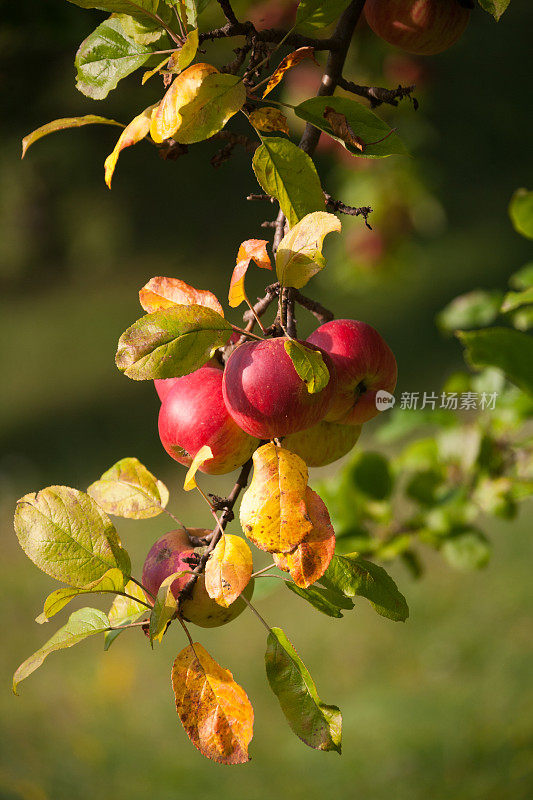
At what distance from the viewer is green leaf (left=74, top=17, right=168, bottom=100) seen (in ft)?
1.48

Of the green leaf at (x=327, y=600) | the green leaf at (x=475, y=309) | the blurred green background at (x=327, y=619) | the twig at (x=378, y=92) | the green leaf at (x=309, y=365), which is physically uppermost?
the twig at (x=378, y=92)

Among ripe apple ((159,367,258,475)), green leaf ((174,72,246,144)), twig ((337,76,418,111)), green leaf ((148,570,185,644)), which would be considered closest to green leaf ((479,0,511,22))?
twig ((337,76,418,111))

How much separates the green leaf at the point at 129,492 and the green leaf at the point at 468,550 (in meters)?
0.44

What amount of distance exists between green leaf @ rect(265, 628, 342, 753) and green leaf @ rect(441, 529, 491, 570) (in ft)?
1.43

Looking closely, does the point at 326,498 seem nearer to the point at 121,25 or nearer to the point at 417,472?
the point at 417,472

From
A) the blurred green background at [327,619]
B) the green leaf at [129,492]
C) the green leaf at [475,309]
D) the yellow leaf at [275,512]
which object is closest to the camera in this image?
the yellow leaf at [275,512]

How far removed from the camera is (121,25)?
17.6 inches

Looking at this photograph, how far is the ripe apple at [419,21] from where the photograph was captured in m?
0.52

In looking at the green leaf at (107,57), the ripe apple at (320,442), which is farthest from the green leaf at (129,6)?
the ripe apple at (320,442)

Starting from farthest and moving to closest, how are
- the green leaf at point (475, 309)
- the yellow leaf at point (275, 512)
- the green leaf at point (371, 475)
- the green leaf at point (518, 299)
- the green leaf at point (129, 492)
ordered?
1. the green leaf at point (475, 309)
2. the green leaf at point (371, 475)
3. the green leaf at point (518, 299)
4. the green leaf at point (129, 492)
5. the yellow leaf at point (275, 512)

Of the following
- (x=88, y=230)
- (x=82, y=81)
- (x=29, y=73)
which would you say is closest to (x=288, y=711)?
(x=82, y=81)

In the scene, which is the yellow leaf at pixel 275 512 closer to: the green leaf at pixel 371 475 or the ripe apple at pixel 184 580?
the ripe apple at pixel 184 580

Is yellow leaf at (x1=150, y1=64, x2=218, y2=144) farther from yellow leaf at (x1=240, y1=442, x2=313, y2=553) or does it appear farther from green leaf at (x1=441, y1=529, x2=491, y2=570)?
green leaf at (x1=441, y1=529, x2=491, y2=570)

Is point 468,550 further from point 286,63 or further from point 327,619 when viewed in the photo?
point 327,619
